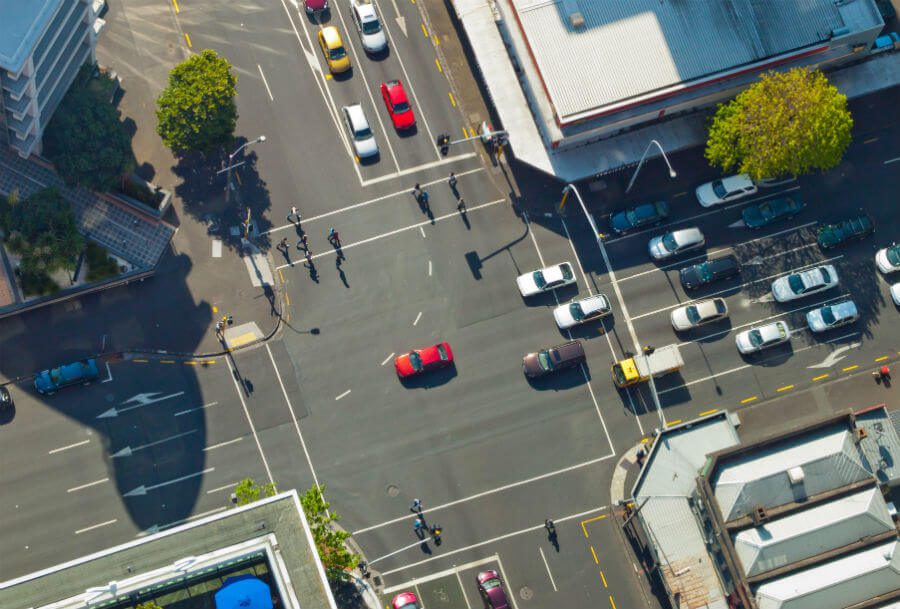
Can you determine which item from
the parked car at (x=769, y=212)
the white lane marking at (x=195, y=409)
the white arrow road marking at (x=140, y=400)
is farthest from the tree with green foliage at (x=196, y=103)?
the parked car at (x=769, y=212)

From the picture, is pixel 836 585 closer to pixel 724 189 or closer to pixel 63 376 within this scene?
pixel 724 189

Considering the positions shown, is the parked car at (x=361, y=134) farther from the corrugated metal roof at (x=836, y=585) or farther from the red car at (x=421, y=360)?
the corrugated metal roof at (x=836, y=585)

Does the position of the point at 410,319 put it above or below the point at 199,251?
below

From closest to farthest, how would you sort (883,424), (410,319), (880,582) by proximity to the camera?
(880,582) → (883,424) → (410,319)

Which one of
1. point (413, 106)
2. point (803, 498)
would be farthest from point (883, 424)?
point (413, 106)

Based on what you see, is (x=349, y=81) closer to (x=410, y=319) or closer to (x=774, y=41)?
(x=410, y=319)

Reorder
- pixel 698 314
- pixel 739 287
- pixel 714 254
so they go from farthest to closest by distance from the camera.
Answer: pixel 714 254 < pixel 739 287 < pixel 698 314

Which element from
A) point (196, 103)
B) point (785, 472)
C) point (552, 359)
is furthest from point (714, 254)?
point (196, 103)
